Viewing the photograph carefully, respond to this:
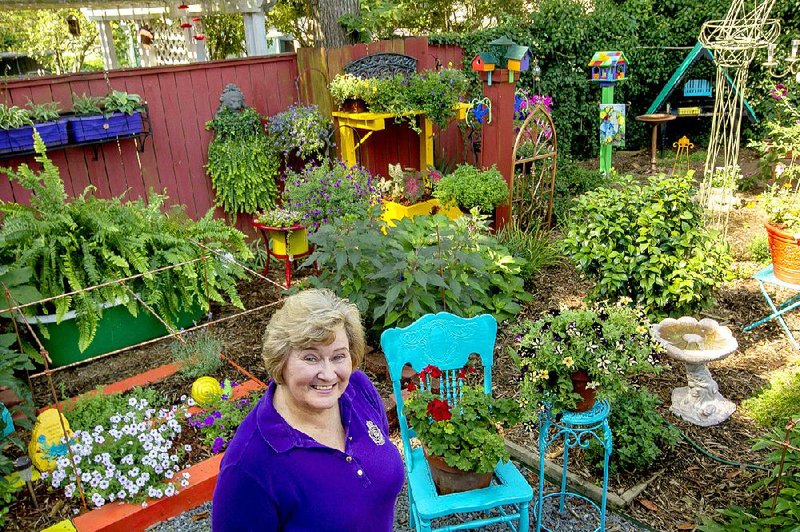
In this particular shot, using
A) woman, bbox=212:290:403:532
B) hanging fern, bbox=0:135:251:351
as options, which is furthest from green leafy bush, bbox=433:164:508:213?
woman, bbox=212:290:403:532

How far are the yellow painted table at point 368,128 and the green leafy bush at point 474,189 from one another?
2.91 feet

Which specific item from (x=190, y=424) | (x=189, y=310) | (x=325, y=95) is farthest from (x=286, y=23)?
(x=190, y=424)

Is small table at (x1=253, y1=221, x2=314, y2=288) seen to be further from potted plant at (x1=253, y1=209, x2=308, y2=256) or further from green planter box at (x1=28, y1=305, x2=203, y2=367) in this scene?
green planter box at (x1=28, y1=305, x2=203, y2=367)

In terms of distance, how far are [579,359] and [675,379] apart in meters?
1.81

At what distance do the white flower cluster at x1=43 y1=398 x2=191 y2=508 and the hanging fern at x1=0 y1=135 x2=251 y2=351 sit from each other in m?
1.09

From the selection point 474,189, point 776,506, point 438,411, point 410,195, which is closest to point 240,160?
point 410,195

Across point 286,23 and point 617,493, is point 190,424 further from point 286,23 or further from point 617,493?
point 286,23

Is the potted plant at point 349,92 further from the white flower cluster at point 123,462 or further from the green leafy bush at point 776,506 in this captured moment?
the green leafy bush at point 776,506

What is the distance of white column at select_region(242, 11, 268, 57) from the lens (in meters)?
7.05

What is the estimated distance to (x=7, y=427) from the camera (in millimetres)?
3146

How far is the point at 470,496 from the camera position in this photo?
103 inches

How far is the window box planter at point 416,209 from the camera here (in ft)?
19.7

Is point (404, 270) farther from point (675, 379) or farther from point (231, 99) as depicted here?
point (231, 99)

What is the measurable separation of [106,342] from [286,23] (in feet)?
27.3
